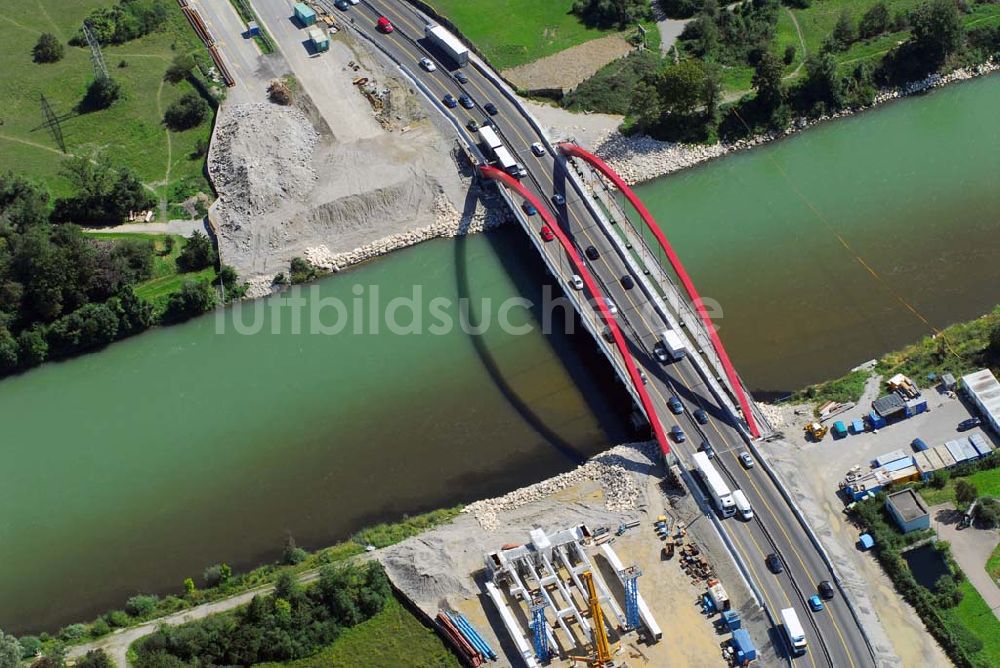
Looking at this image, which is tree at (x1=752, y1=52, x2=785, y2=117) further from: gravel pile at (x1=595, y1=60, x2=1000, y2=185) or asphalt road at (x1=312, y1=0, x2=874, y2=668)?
asphalt road at (x1=312, y1=0, x2=874, y2=668)

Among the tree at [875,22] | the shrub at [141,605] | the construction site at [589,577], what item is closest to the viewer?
the construction site at [589,577]

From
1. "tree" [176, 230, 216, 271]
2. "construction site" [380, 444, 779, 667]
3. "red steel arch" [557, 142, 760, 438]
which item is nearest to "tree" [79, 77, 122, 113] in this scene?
"tree" [176, 230, 216, 271]

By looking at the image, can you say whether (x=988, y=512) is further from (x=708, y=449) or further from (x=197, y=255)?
(x=197, y=255)

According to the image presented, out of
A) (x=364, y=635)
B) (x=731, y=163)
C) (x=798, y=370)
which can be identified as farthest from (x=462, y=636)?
(x=731, y=163)

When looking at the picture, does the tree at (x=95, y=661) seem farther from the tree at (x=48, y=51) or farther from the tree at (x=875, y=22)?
the tree at (x=875, y=22)

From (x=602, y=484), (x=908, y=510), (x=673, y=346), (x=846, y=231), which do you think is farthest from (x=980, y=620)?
(x=846, y=231)

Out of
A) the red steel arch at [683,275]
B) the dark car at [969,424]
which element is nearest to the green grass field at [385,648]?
Result: the red steel arch at [683,275]

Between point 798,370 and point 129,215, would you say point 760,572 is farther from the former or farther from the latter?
point 129,215
